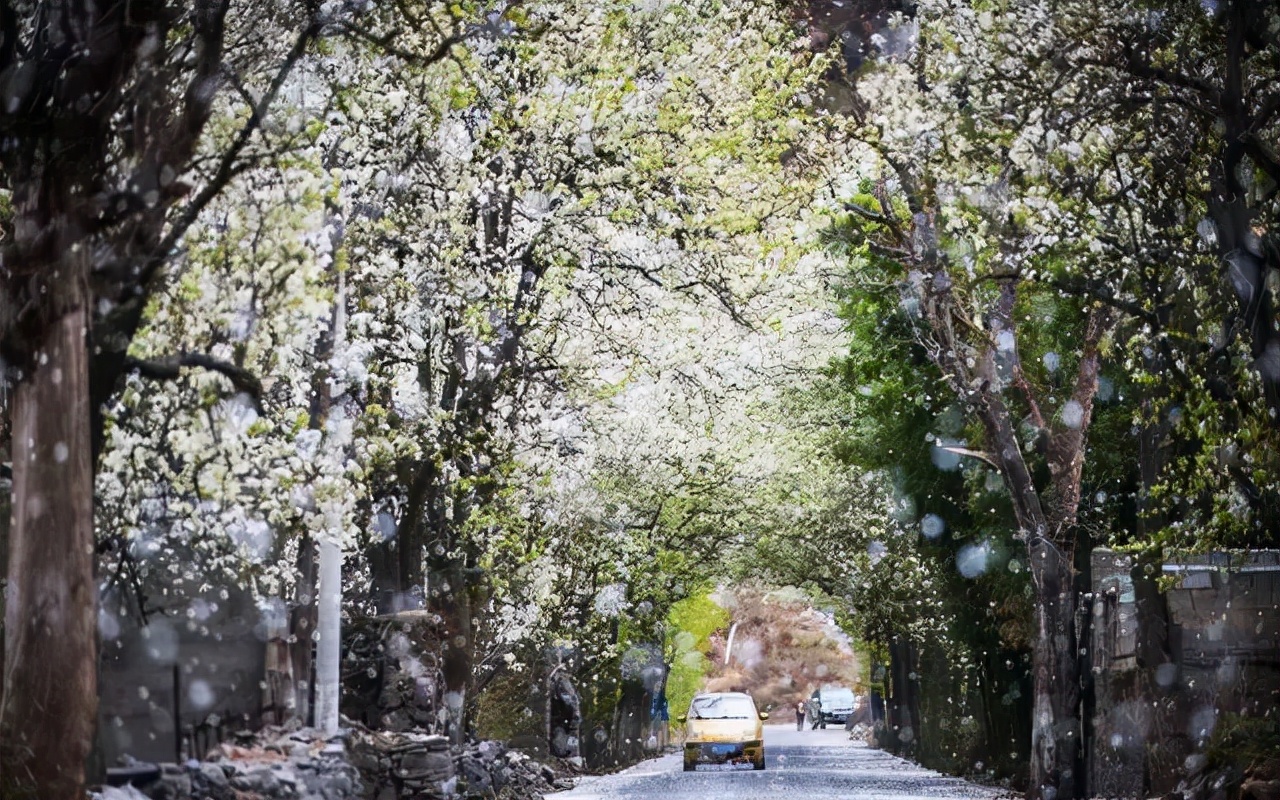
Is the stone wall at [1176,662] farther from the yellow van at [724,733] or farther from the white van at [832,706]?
the white van at [832,706]

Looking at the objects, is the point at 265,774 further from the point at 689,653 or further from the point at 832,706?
the point at 832,706

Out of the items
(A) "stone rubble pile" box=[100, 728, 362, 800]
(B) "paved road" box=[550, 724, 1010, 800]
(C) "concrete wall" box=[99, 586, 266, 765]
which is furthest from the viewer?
(B) "paved road" box=[550, 724, 1010, 800]

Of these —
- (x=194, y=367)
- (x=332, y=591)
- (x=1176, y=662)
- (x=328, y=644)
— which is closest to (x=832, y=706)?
(x=1176, y=662)

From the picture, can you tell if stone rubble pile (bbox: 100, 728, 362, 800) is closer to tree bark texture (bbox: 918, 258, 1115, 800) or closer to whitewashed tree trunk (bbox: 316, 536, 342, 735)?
whitewashed tree trunk (bbox: 316, 536, 342, 735)

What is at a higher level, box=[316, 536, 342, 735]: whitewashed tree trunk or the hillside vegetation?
the hillside vegetation

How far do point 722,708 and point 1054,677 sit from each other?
1676 cm

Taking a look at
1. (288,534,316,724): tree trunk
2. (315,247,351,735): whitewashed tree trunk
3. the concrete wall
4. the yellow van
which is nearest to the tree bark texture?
(288,534,316,724): tree trunk

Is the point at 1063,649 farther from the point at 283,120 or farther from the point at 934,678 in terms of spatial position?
the point at 934,678

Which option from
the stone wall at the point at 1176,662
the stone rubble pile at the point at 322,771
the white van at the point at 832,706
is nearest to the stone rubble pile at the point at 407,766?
the stone rubble pile at the point at 322,771

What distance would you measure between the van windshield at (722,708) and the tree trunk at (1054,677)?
618 inches

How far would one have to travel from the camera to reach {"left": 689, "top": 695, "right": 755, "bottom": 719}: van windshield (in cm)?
4172

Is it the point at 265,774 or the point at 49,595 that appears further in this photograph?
the point at 265,774

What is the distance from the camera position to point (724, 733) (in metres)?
41.3

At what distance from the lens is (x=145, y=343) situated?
13.9 m
